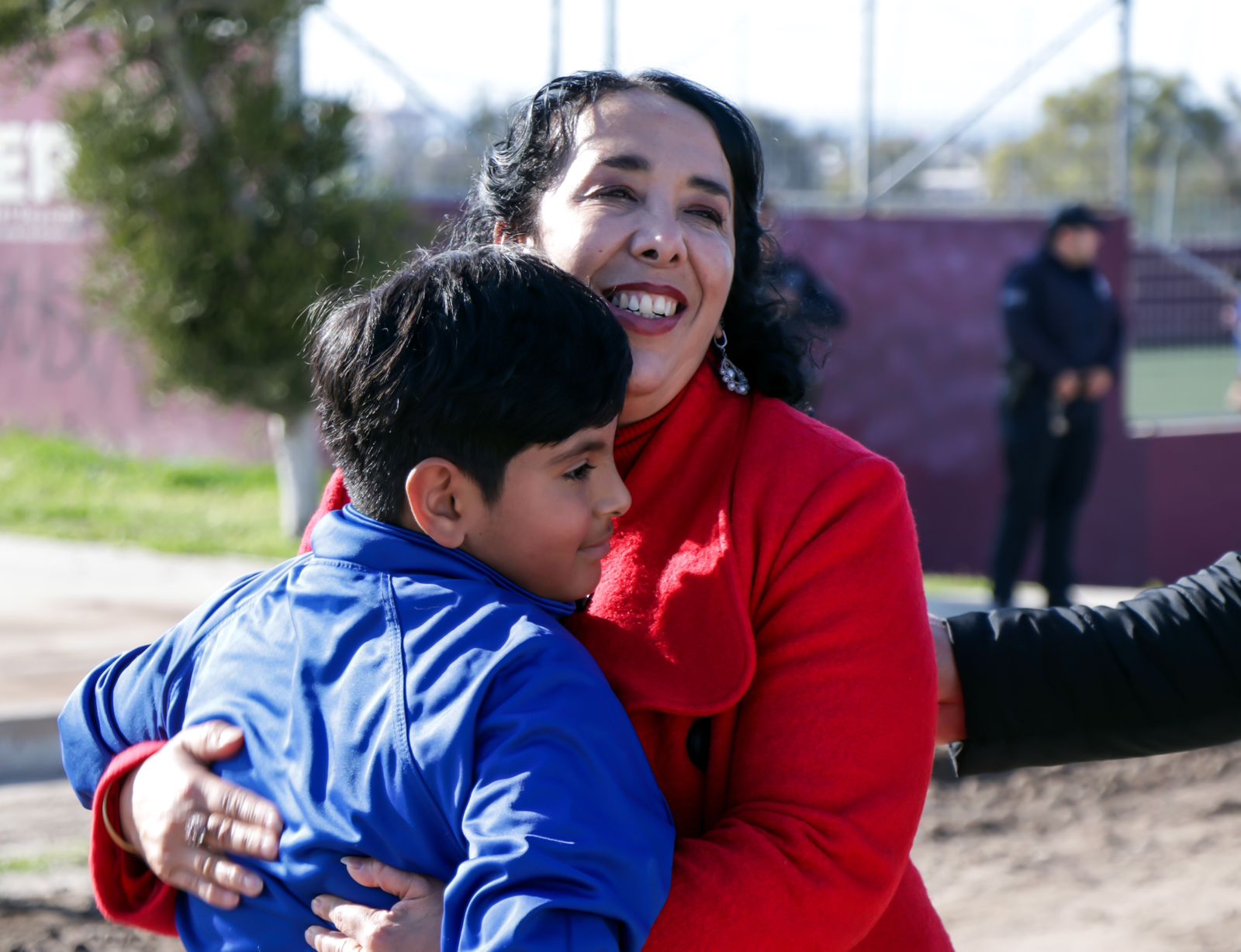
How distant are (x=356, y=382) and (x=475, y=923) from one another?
62 cm

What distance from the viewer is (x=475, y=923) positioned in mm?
1440

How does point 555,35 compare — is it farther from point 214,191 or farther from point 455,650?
point 455,650

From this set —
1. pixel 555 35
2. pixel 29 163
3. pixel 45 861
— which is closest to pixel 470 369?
pixel 45 861

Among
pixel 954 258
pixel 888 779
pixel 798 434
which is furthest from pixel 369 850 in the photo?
pixel 954 258

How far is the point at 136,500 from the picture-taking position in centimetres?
1075

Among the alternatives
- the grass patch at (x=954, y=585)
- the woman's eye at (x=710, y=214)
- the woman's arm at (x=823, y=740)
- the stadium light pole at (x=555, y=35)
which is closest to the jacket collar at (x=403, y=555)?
the woman's arm at (x=823, y=740)

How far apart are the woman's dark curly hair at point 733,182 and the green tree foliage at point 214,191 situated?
6510 millimetres

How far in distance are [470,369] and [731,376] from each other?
50cm

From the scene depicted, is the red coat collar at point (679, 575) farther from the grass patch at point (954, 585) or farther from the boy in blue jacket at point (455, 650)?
the grass patch at point (954, 585)

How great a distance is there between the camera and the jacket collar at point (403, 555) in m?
1.68

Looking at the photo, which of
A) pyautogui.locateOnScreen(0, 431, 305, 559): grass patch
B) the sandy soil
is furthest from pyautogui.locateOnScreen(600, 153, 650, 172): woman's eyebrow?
pyautogui.locateOnScreen(0, 431, 305, 559): grass patch

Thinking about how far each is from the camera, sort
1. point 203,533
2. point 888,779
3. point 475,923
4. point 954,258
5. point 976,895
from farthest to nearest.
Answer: point 954,258
point 203,533
point 976,895
point 888,779
point 475,923

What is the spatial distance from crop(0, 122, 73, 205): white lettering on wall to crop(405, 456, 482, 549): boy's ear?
452 inches

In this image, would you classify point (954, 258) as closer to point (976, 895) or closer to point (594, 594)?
point (976, 895)
